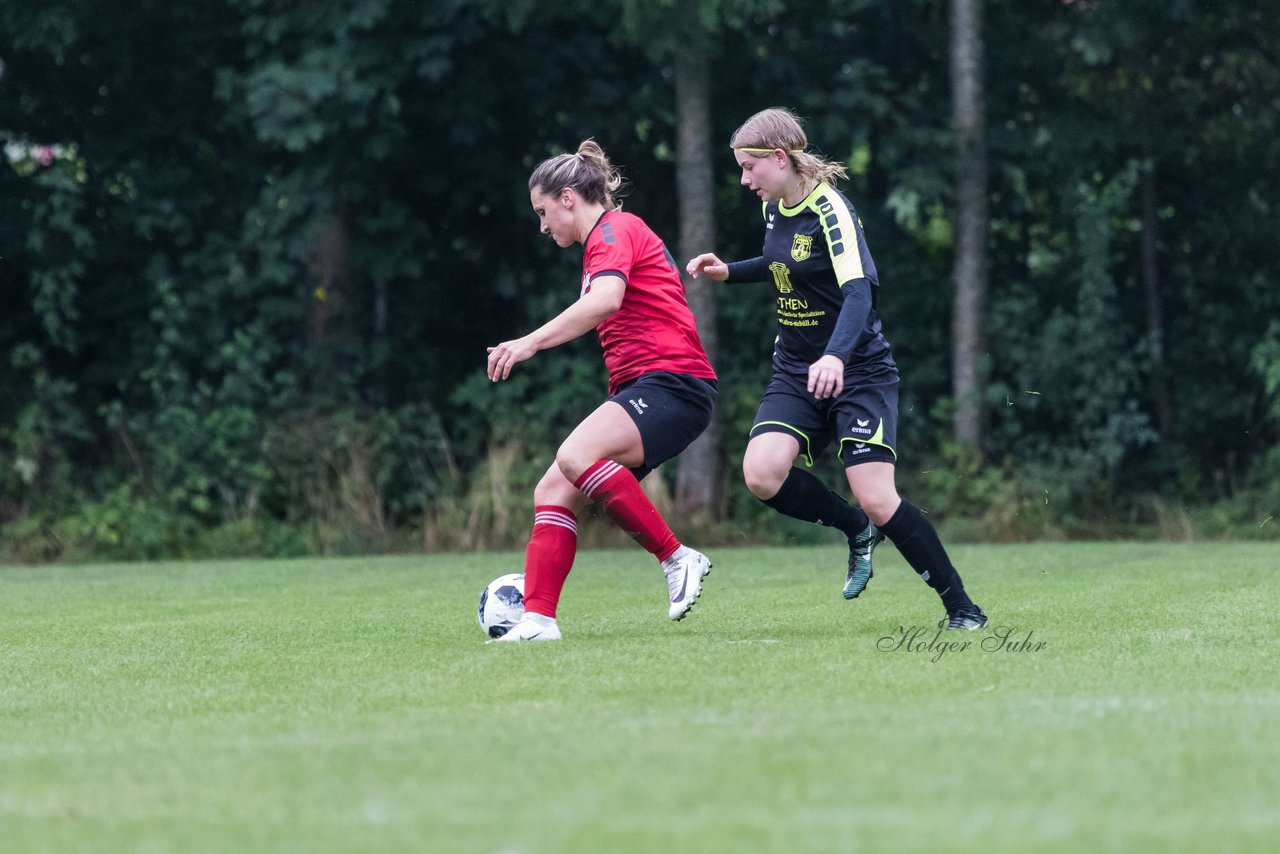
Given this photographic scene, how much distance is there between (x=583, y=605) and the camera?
843 cm

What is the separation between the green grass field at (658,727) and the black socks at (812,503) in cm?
40

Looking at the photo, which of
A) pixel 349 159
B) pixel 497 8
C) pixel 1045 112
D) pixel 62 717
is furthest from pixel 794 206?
pixel 1045 112

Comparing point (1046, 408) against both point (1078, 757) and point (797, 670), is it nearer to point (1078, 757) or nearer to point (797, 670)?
point (797, 670)

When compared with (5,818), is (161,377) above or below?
above

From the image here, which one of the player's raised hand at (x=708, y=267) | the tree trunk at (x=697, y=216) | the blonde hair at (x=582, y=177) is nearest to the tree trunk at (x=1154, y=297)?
the tree trunk at (x=697, y=216)

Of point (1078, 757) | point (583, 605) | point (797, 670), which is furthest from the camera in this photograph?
point (583, 605)

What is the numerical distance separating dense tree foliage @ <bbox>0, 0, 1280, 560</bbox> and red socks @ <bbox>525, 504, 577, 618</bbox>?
25.2 feet

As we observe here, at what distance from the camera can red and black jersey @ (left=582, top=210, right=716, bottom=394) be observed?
676 centimetres

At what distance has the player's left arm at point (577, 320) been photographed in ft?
20.6

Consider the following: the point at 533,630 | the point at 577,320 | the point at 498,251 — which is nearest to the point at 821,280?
the point at 577,320

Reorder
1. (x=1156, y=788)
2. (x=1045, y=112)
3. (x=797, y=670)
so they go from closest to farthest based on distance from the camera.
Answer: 1. (x=1156, y=788)
2. (x=797, y=670)
3. (x=1045, y=112)

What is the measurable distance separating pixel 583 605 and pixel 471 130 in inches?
326

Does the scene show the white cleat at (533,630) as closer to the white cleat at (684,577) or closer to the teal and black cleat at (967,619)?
the white cleat at (684,577)

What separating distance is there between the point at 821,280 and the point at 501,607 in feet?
5.56
